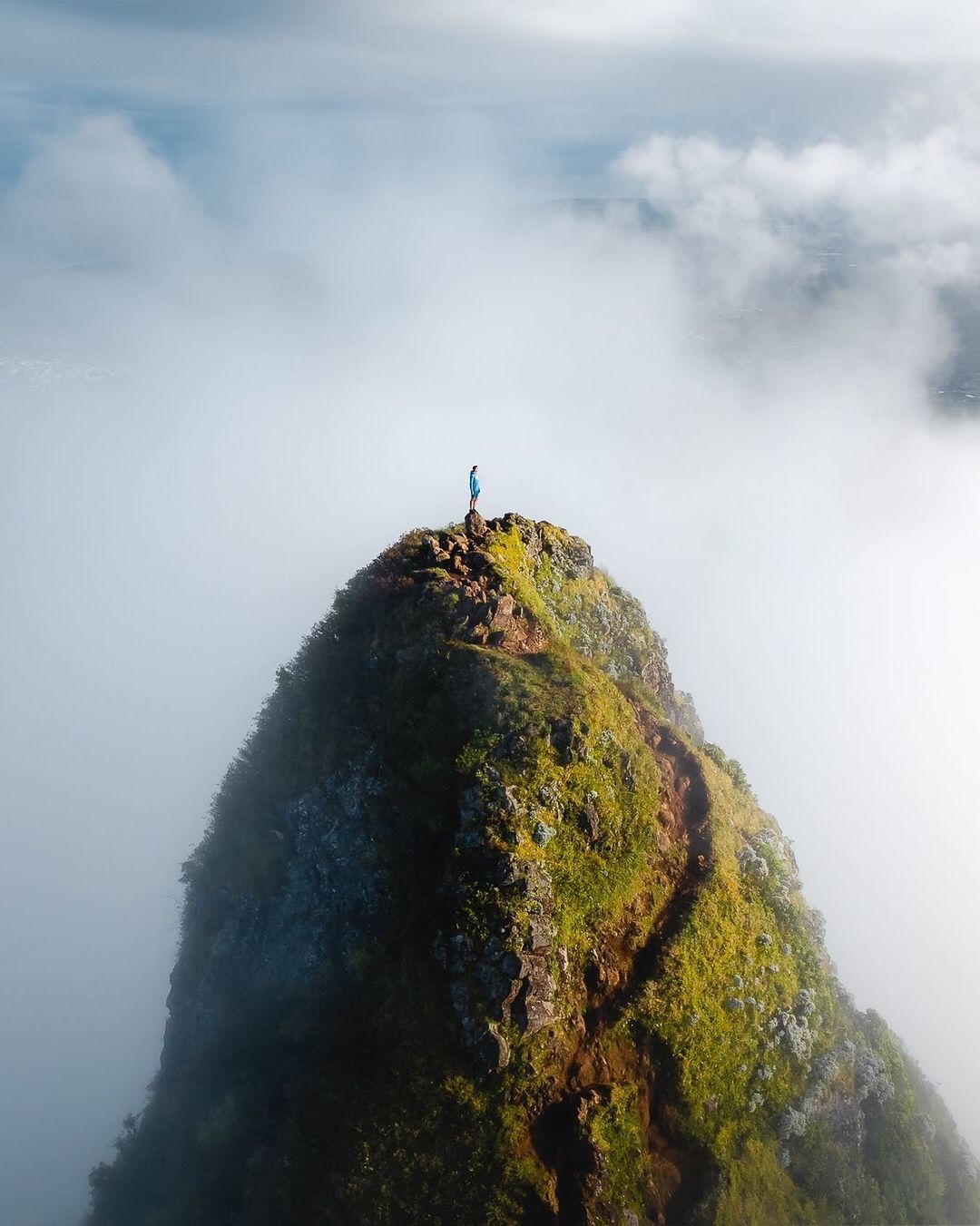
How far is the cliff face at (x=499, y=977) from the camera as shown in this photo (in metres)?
26.0

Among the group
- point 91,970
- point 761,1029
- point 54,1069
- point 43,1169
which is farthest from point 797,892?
point 91,970

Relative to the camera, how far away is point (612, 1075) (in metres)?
27.0

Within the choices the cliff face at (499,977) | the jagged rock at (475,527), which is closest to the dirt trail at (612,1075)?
the cliff face at (499,977)

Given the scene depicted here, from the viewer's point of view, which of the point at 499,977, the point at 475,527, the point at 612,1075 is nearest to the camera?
the point at 499,977

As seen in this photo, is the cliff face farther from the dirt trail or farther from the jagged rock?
the jagged rock

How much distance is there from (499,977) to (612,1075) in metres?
5.20

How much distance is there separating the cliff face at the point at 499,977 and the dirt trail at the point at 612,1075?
3.1 inches

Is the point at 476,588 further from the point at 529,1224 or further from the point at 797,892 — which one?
the point at 529,1224

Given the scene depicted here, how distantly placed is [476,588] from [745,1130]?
22423 millimetres

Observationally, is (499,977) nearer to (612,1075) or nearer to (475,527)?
(612,1075)

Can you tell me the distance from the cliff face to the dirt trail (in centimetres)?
8

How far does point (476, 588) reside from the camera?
35.4 meters

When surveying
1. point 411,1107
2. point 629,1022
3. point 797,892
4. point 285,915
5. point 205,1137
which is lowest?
point 205,1137

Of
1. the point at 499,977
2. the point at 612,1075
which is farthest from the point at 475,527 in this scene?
the point at 612,1075
